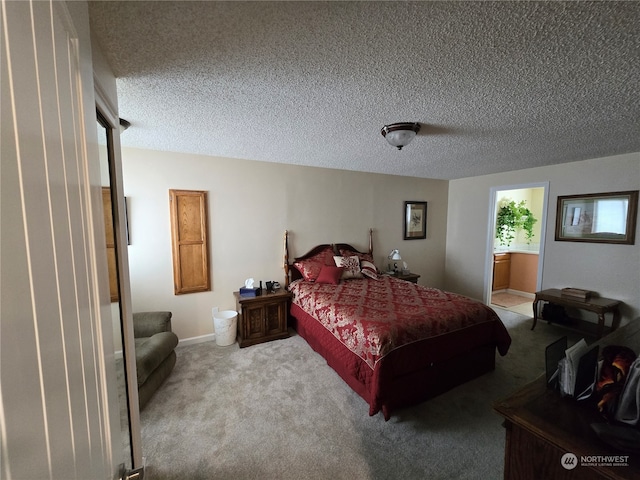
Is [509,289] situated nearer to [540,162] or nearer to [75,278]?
[540,162]

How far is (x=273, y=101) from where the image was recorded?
1.76 meters

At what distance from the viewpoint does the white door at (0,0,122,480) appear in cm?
28

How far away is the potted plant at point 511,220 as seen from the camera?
17.5ft

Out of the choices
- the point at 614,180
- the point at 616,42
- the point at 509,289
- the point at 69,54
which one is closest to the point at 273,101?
the point at 69,54

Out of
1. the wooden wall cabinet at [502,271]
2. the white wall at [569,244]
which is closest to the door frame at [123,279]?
the white wall at [569,244]

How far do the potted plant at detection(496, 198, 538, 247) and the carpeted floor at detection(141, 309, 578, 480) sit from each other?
137 inches

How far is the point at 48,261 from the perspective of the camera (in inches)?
14.5

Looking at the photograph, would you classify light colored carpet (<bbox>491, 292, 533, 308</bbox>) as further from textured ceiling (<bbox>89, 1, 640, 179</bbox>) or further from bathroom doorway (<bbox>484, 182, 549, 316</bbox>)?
textured ceiling (<bbox>89, 1, 640, 179</bbox>)

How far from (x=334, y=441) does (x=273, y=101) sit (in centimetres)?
241

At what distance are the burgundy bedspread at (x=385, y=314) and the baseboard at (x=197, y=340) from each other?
3.80 feet

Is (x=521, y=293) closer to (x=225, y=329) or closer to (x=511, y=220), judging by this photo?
(x=511, y=220)

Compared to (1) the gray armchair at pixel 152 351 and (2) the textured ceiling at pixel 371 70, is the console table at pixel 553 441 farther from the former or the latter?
(1) the gray armchair at pixel 152 351

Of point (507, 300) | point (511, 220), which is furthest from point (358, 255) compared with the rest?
point (511, 220)

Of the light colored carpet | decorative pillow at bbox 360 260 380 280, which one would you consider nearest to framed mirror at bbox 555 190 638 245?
the light colored carpet
